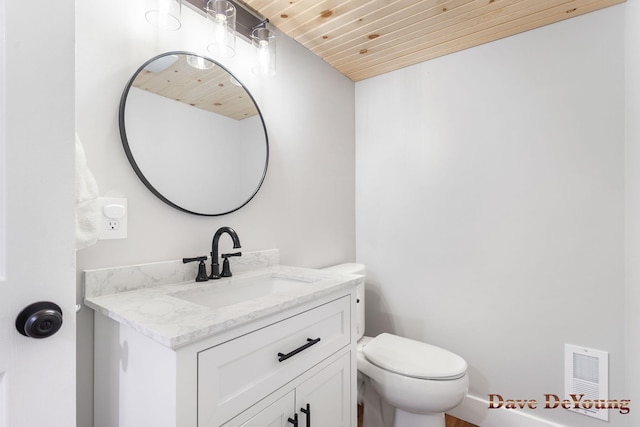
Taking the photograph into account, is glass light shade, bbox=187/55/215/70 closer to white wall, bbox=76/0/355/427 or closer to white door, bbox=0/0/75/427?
white wall, bbox=76/0/355/427

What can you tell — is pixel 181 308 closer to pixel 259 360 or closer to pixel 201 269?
pixel 259 360

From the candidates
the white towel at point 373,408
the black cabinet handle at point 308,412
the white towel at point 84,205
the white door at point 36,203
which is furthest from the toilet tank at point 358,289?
the white door at point 36,203

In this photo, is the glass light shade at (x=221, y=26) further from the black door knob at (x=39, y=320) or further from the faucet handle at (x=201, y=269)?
the black door knob at (x=39, y=320)

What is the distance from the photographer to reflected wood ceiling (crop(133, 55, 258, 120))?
1.16 m

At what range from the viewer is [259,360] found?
864mm

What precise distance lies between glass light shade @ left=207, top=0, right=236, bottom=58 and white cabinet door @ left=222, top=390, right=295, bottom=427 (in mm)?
1353

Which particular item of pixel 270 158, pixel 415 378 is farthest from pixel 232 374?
pixel 270 158

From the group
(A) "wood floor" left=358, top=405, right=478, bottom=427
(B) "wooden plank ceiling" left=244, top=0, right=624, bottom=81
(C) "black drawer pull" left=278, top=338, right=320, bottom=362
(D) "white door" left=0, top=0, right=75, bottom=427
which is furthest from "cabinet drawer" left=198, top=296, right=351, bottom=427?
(B) "wooden plank ceiling" left=244, top=0, right=624, bottom=81

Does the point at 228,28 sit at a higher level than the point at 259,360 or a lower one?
higher

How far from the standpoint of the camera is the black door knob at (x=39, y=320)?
52cm

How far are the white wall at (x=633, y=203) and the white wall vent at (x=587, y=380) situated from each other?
84 millimetres

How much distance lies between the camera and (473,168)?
179 centimetres

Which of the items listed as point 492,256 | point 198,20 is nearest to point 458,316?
point 492,256

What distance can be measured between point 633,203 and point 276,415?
167 centimetres
